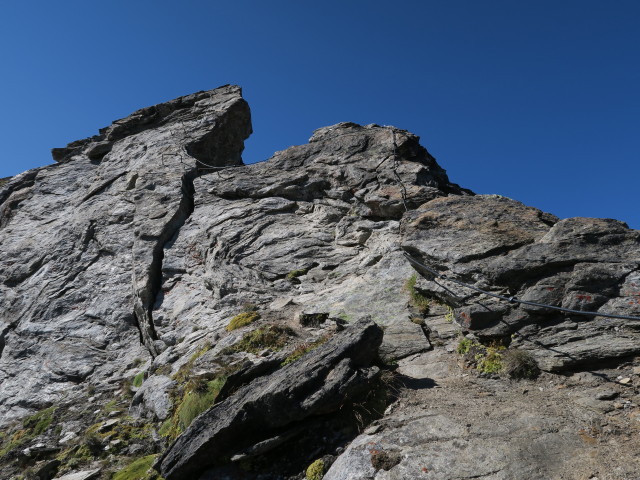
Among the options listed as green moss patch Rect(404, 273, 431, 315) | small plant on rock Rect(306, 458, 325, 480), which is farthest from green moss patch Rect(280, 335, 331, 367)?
green moss patch Rect(404, 273, 431, 315)

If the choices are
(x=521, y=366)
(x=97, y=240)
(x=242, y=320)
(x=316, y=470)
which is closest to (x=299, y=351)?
(x=316, y=470)

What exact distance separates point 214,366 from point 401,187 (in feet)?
34.0

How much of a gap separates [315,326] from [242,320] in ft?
8.29

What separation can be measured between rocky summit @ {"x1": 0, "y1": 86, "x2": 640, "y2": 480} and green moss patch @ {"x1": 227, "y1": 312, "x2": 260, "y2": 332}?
7 cm

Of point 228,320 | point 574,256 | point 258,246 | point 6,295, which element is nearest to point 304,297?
point 228,320

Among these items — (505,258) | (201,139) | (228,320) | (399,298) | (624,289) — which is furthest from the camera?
(201,139)

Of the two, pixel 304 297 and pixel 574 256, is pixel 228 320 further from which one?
pixel 574 256

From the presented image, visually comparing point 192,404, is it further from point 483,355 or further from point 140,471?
point 483,355

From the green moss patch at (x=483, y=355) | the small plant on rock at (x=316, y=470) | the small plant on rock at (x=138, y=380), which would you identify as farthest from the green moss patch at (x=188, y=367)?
the green moss patch at (x=483, y=355)

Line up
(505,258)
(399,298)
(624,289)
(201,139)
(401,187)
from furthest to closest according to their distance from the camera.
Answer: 1. (201,139)
2. (401,187)
3. (399,298)
4. (505,258)
5. (624,289)

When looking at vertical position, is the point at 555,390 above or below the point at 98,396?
above

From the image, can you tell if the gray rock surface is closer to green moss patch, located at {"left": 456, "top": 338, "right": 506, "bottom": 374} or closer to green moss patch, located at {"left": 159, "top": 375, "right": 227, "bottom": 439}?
green moss patch, located at {"left": 159, "top": 375, "right": 227, "bottom": 439}

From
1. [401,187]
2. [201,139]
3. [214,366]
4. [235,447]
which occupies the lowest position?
[235,447]

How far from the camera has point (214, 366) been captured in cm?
1239
